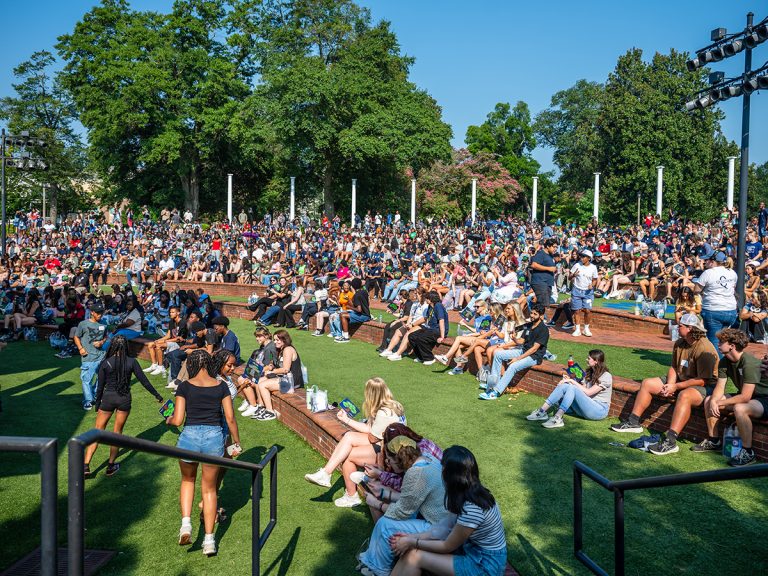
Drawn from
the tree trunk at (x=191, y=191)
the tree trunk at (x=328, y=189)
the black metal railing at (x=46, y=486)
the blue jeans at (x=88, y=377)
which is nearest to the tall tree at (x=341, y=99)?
the tree trunk at (x=328, y=189)

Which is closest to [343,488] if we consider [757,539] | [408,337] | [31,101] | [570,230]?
[757,539]

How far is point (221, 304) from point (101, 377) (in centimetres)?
1242

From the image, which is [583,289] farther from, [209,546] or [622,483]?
[622,483]

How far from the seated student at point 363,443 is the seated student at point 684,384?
3.08 m

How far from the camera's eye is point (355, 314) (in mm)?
15562

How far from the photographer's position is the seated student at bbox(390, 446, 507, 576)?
405cm

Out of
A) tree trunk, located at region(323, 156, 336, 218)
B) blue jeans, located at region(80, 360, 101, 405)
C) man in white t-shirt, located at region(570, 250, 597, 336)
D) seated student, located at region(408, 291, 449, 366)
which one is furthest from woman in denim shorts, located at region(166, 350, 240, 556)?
tree trunk, located at region(323, 156, 336, 218)

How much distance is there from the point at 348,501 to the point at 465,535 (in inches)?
92.1

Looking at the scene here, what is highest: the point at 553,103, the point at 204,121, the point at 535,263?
the point at 553,103

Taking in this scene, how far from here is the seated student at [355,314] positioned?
15.4 m

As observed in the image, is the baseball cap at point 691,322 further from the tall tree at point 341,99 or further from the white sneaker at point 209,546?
the tall tree at point 341,99

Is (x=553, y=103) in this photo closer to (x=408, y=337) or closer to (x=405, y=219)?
(x=405, y=219)

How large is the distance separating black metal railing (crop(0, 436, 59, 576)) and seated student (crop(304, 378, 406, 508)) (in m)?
4.63

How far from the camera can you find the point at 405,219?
52812 millimetres
